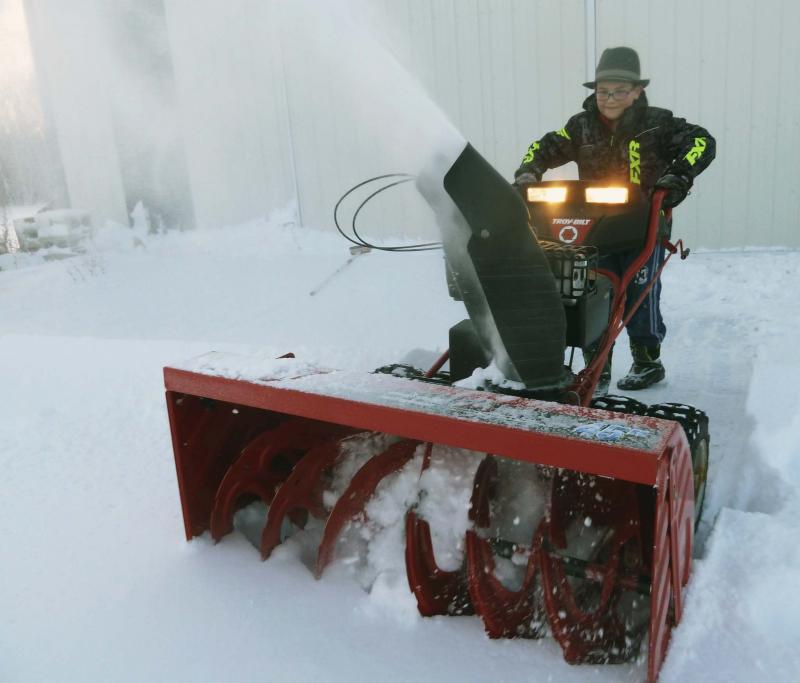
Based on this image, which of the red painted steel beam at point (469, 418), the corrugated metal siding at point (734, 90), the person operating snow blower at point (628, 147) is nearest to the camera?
the red painted steel beam at point (469, 418)

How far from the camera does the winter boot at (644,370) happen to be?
3.91 metres

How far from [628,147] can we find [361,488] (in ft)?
7.02

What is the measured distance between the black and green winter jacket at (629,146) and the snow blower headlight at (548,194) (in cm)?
54

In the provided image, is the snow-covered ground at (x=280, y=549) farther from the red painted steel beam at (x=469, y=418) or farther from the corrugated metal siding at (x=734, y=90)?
the corrugated metal siding at (x=734, y=90)

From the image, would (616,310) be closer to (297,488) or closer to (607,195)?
(607,195)

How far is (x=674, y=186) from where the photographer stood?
300 cm

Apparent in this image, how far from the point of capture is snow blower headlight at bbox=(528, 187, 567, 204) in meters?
2.99

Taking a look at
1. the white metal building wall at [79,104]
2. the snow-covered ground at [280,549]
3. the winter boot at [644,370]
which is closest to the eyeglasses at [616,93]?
the winter boot at [644,370]

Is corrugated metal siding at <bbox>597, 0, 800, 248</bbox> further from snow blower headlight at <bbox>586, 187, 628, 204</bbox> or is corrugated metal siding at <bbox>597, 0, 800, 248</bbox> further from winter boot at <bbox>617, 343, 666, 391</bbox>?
snow blower headlight at <bbox>586, 187, 628, 204</bbox>

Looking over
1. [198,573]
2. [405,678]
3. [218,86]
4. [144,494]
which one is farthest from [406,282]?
[405,678]

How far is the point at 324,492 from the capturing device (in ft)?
8.31

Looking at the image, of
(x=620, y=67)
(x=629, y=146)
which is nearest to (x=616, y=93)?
(x=620, y=67)

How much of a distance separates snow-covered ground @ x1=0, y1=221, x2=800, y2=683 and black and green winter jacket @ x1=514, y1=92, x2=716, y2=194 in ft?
3.59

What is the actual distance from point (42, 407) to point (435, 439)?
2.91 m
